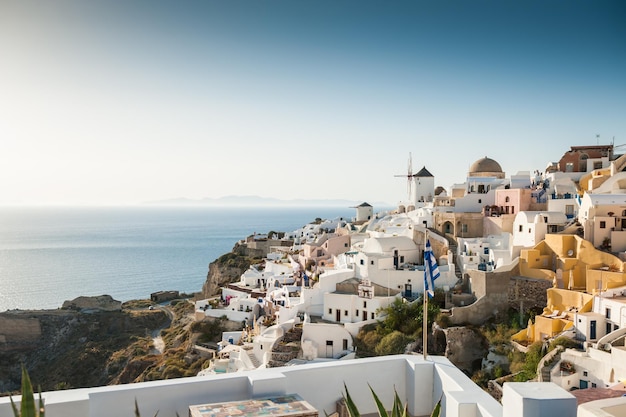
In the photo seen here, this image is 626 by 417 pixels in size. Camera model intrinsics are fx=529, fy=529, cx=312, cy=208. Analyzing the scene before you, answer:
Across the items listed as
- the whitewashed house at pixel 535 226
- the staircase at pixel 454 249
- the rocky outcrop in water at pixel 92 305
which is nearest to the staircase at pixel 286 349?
the staircase at pixel 454 249

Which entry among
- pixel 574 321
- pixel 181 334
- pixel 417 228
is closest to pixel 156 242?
pixel 181 334

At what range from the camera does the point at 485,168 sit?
93.9 ft

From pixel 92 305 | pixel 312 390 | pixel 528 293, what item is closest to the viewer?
pixel 312 390

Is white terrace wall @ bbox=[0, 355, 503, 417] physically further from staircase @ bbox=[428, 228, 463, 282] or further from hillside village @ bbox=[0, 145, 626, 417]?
staircase @ bbox=[428, 228, 463, 282]

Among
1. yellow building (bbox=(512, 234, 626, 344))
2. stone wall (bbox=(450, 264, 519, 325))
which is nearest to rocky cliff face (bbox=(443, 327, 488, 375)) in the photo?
stone wall (bbox=(450, 264, 519, 325))

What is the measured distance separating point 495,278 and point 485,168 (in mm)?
13250

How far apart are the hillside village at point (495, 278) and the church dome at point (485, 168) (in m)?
1.62

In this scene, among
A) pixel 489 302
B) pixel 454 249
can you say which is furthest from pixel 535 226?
pixel 454 249

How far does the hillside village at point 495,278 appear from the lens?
13.2m

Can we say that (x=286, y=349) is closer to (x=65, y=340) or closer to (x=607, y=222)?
(x=607, y=222)

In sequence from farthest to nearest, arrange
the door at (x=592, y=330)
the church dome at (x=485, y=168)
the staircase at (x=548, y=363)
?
the church dome at (x=485, y=168), the door at (x=592, y=330), the staircase at (x=548, y=363)

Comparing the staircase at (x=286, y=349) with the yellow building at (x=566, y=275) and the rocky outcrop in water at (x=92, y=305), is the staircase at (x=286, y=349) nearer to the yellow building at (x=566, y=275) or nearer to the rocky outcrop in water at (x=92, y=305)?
the yellow building at (x=566, y=275)

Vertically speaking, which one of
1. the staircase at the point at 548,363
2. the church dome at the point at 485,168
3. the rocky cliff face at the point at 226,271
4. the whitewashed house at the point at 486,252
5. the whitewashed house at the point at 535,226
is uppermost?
the church dome at the point at 485,168

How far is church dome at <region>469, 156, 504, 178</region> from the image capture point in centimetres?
2811
